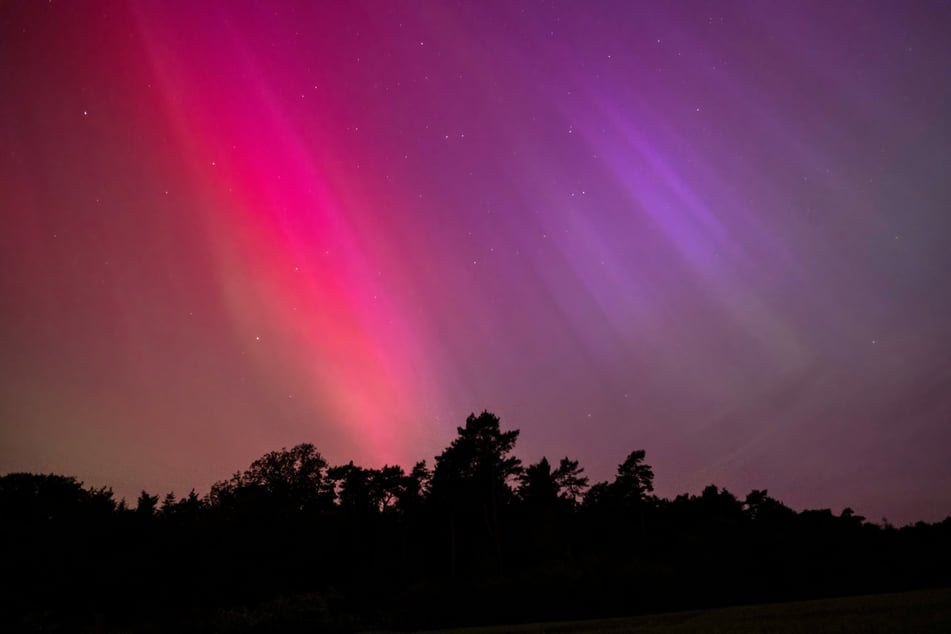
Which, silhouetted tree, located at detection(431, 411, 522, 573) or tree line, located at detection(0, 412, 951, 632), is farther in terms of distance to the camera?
silhouetted tree, located at detection(431, 411, 522, 573)

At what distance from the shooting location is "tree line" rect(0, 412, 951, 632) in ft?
193

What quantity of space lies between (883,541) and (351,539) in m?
64.2

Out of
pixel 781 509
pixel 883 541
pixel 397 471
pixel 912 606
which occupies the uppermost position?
pixel 397 471

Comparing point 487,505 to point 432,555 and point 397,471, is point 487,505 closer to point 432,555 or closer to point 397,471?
point 432,555

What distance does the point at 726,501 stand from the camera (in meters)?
104

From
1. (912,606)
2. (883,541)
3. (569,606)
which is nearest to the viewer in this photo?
(912,606)

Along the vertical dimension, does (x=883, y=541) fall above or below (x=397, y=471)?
below

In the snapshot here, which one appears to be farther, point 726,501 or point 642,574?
point 726,501

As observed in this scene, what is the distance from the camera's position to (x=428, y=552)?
8919cm

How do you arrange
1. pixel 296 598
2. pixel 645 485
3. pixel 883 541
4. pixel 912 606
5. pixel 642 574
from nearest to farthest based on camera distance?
pixel 912 606
pixel 296 598
pixel 642 574
pixel 883 541
pixel 645 485

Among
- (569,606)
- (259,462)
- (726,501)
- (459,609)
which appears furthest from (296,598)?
(726,501)

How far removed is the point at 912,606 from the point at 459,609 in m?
37.8

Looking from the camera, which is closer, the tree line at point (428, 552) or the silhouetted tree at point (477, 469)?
the tree line at point (428, 552)

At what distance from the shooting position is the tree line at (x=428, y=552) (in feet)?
193
